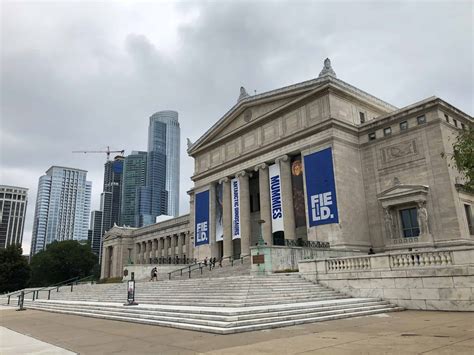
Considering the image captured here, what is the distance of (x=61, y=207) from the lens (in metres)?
184

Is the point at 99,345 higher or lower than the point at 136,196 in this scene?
lower

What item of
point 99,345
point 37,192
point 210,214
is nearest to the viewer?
point 99,345

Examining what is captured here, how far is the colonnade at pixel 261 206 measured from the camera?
38188mm

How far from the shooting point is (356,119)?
38.5 metres

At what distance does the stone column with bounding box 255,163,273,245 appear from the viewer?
131ft

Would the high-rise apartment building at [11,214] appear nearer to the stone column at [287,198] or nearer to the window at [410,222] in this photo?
the stone column at [287,198]

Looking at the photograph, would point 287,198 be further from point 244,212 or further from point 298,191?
point 244,212

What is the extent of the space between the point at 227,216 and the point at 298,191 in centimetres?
1139

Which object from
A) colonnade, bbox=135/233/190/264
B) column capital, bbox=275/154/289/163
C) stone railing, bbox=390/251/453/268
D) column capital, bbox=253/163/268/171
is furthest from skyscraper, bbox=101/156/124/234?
stone railing, bbox=390/251/453/268

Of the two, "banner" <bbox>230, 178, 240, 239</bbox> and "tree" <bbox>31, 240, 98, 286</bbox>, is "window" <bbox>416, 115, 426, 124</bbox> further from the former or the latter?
"tree" <bbox>31, 240, 98, 286</bbox>

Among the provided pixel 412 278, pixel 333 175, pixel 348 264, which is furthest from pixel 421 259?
pixel 333 175

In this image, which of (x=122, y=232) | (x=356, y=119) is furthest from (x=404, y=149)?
(x=122, y=232)

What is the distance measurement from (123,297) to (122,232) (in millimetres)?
61046

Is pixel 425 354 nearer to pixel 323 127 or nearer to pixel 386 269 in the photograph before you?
pixel 386 269
